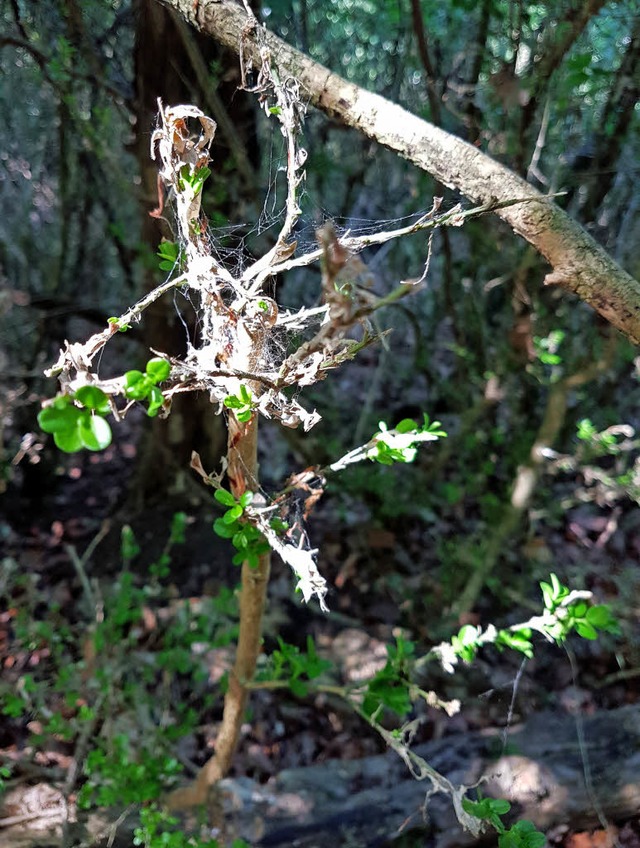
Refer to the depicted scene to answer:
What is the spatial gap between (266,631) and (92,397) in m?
2.14

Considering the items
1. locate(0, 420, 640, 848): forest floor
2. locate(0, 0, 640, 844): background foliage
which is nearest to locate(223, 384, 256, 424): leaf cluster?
locate(0, 0, 640, 844): background foliage

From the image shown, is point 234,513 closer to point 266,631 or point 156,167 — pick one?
point 156,167

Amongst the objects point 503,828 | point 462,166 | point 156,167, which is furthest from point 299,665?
point 156,167

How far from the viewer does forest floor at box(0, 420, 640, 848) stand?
214 centimetres

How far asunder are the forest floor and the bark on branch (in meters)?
1.46

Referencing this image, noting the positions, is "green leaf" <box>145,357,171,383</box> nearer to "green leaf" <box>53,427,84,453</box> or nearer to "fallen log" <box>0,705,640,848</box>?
"green leaf" <box>53,427,84,453</box>

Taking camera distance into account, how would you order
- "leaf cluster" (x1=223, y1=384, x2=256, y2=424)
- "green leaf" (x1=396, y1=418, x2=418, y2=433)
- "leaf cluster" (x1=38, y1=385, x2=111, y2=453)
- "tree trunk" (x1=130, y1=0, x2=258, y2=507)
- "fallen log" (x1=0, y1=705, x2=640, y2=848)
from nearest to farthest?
"leaf cluster" (x1=38, y1=385, x2=111, y2=453) → "leaf cluster" (x1=223, y1=384, x2=256, y2=424) → "green leaf" (x1=396, y1=418, x2=418, y2=433) → "fallen log" (x1=0, y1=705, x2=640, y2=848) → "tree trunk" (x1=130, y1=0, x2=258, y2=507)

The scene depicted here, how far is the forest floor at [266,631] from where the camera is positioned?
2139mm

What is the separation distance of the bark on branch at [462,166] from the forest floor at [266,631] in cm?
146

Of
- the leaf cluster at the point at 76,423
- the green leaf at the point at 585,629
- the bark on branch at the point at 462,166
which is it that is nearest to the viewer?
the leaf cluster at the point at 76,423

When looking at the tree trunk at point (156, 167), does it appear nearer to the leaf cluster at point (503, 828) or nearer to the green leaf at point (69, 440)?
the green leaf at point (69, 440)

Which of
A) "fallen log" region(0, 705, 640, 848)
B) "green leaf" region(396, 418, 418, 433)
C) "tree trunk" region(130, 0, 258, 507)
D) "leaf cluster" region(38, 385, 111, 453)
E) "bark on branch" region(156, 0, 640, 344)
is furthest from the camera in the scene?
"tree trunk" region(130, 0, 258, 507)

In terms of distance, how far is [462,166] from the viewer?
1021mm

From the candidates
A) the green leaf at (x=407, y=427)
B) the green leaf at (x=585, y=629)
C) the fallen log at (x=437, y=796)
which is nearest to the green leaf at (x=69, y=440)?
the green leaf at (x=407, y=427)
